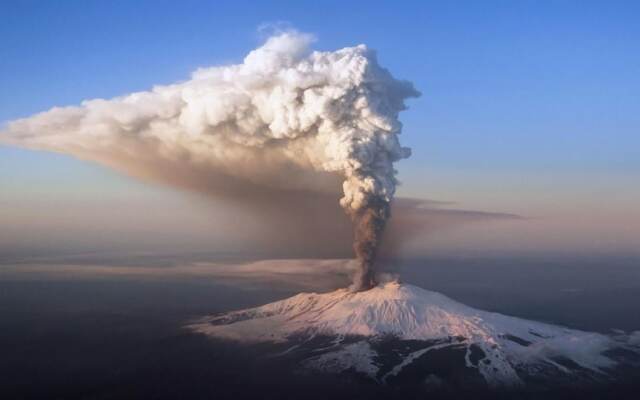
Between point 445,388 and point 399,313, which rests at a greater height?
point 399,313

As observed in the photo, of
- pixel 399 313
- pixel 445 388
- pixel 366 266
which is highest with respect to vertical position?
pixel 366 266

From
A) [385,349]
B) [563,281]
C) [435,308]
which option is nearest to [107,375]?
[385,349]

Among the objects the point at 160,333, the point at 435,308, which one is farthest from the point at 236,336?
the point at 435,308

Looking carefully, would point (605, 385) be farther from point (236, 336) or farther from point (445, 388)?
point (236, 336)

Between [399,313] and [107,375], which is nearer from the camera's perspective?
[107,375]

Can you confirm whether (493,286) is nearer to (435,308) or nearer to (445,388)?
(435,308)

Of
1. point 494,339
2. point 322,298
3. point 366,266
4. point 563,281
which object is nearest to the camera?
point 494,339

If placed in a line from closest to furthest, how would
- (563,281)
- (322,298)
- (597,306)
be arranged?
(322,298) → (597,306) → (563,281)
